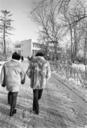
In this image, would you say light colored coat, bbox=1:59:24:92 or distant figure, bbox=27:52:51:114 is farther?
distant figure, bbox=27:52:51:114

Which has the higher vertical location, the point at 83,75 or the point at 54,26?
the point at 54,26

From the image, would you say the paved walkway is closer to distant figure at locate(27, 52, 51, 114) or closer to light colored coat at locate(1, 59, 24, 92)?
distant figure at locate(27, 52, 51, 114)

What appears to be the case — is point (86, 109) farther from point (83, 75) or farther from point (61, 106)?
point (83, 75)

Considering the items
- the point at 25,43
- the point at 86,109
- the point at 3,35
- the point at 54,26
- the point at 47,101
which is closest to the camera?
the point at 86,109

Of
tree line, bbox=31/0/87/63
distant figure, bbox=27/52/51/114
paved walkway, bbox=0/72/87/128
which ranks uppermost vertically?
tree line, bbox=31/0/87/63

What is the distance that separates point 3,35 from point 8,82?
119 feet

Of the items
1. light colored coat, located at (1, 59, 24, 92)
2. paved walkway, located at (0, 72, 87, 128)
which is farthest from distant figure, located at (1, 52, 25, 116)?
paved walkway, located at (0, 72, 87, 128)

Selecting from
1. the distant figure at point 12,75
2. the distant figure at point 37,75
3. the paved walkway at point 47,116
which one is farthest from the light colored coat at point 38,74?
the paved walkway at point 47,116

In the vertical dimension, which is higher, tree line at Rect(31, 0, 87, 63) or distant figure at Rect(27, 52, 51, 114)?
tree line at Rect(31, 0, 87, 63)

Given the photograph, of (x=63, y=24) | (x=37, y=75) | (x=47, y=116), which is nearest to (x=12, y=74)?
(x=37, y=75)

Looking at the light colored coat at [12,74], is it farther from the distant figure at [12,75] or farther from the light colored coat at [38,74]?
the light colored coat at [38,74]

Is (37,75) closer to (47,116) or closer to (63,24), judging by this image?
(47,116)

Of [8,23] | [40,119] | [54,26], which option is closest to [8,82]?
[40,119]

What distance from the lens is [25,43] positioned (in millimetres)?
58594
